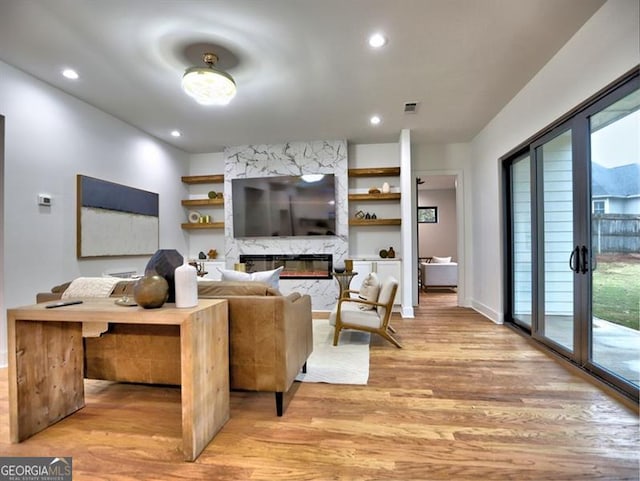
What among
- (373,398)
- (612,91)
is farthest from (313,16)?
(373,398)

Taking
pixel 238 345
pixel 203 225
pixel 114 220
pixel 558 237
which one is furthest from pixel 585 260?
pixel 203 225

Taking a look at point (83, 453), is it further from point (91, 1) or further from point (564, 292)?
point (564, 292)

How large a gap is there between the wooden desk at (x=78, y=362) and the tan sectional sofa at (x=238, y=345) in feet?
0.40

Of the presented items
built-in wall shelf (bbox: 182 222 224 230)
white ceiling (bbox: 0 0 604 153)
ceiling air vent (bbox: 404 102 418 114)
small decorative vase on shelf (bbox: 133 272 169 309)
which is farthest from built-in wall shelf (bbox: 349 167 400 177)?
small decorative vase on shelf (bbox: 133 272 169 309)

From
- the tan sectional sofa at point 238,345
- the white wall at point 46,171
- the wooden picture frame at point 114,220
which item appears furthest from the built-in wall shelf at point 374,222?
the white wall at point 46,171

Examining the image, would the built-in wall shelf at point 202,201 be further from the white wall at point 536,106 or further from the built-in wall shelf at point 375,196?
the white wall at point 536,106

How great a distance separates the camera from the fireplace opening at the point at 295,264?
225 inches

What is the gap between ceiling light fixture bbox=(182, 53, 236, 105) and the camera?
2.95 meters

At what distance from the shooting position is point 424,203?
363 inches

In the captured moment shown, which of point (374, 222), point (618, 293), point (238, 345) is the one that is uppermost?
point (374, 222)

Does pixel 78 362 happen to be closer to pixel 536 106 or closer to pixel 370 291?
pixel 370 291

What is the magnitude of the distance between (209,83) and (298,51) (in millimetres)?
905

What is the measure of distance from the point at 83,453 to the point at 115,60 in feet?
10.8

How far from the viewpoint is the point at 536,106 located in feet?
11.2
